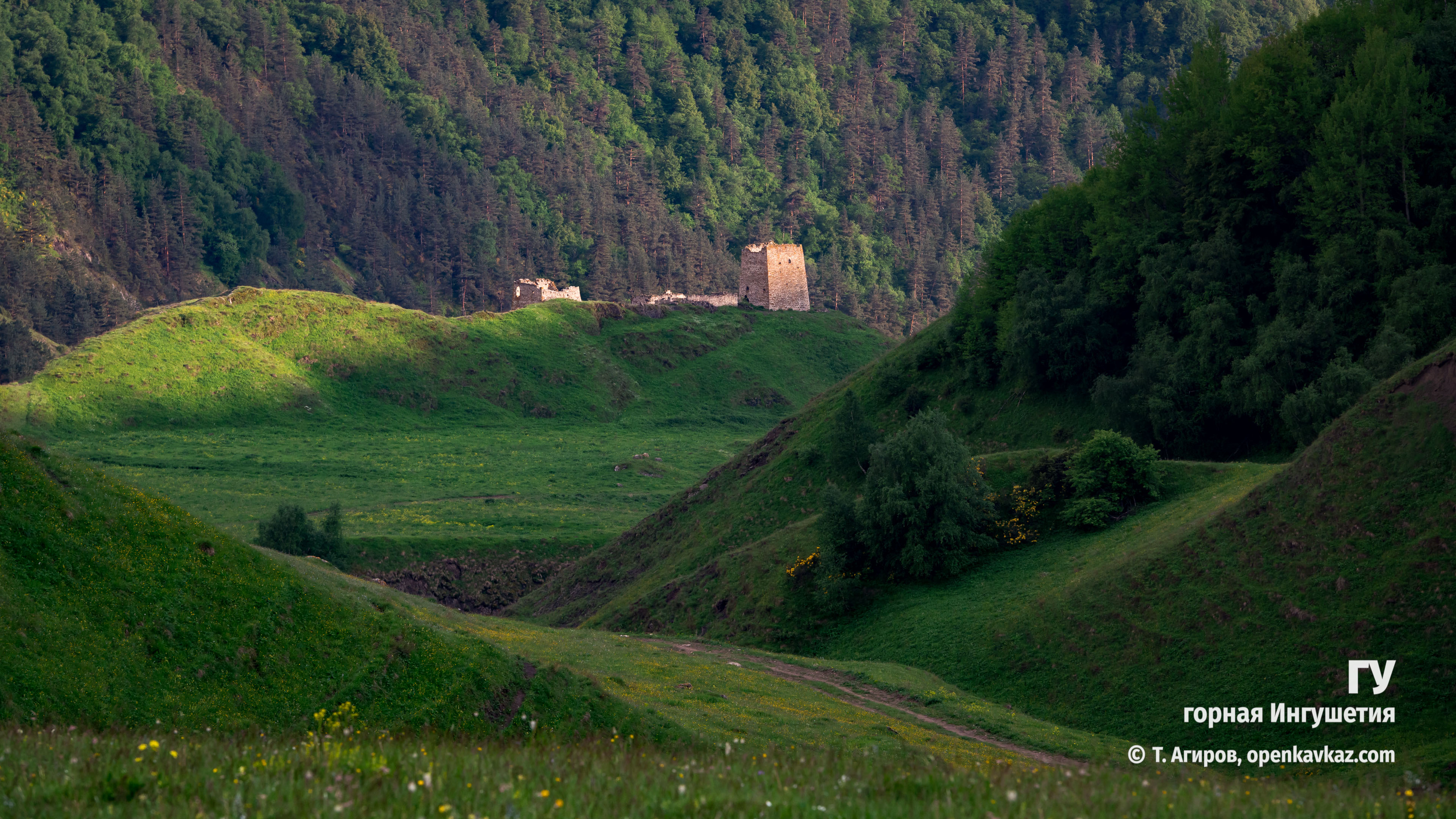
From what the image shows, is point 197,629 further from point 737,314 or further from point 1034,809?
point 737,314

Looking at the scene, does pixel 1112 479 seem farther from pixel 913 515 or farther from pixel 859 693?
pixel 859 693

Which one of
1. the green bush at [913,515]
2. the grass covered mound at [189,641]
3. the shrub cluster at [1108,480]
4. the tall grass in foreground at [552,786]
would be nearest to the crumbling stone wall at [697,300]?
the green bush at [913,515]

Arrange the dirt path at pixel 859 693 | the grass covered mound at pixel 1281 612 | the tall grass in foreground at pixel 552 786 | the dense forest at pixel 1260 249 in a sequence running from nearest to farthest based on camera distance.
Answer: the tall grass in foreground at pixel 552 786
the grass covered mound at pixel 1281 612
the dirt path at pixel 859 693
the dense forest at pixel 1260 249

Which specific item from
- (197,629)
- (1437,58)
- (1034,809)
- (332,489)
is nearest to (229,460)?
(332,489)

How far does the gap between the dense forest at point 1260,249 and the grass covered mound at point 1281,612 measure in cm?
1473

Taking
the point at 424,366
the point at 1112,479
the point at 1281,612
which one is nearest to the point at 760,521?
the point at 1112,479

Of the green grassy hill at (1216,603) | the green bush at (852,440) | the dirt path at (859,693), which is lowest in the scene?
the dirt path at (859,693)

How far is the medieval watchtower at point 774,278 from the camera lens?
528ft

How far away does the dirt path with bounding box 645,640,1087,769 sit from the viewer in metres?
27.0

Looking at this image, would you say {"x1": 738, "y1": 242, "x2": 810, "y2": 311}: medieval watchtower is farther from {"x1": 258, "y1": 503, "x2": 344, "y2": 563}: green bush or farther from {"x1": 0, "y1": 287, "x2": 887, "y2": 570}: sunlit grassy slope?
{"x1": 258, "y1": 503, "x2": 344, "y2": 563}: green bush

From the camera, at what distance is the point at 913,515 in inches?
1721

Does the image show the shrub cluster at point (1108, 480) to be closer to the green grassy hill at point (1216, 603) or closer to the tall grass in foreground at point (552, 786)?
the green grassy hill at point (1216, 603)

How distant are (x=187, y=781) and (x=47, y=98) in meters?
211

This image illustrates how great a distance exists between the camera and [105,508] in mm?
20297
